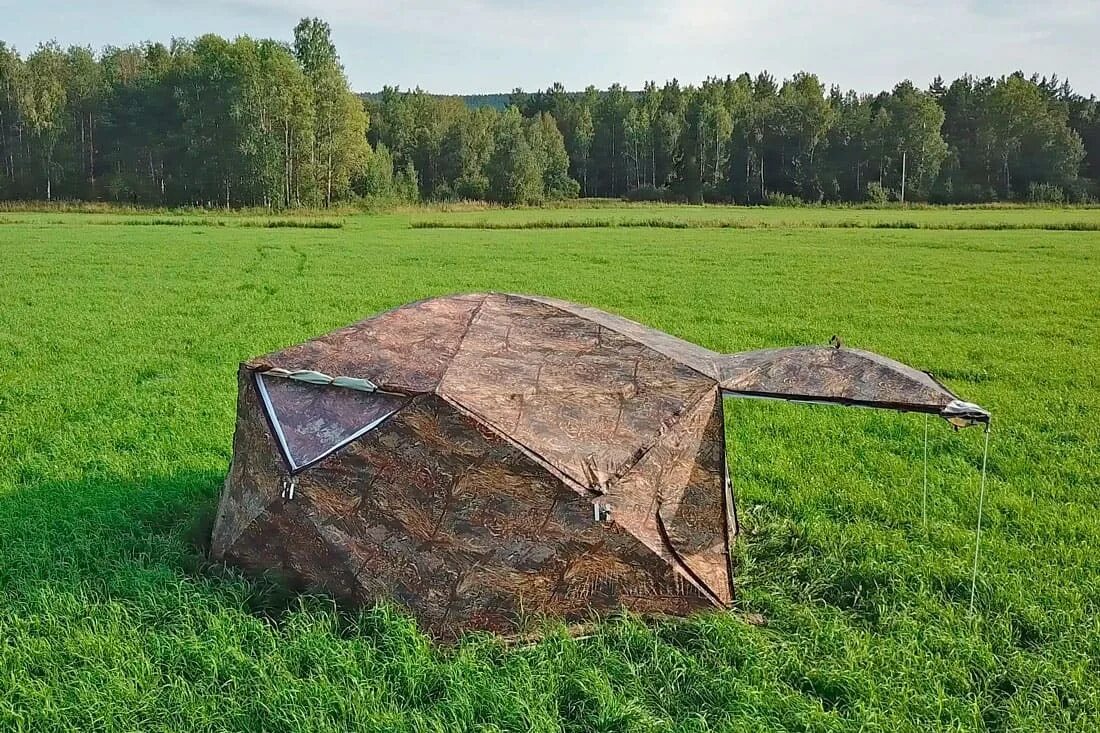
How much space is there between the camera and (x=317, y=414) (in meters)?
6.61

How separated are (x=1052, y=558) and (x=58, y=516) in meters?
8.73

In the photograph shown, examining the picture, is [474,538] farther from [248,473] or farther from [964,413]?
[964,413]

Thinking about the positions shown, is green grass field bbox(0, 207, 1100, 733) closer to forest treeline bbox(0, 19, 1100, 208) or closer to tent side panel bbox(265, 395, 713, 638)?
tent side panel bbox(265, 395, 713, 638)

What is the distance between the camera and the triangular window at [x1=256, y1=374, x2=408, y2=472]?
6.36 meters

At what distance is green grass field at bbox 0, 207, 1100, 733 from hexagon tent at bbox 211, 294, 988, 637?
11.7 inches

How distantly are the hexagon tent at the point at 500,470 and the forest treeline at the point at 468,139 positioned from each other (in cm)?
7286

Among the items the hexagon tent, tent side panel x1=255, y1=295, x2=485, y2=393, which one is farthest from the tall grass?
the hexagon tent

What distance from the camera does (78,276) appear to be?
88.9ft

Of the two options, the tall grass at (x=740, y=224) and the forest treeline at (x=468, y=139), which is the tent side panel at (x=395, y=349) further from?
the forest treeline at (x=468, y=139)

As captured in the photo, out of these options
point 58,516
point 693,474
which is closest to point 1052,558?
point 693,474

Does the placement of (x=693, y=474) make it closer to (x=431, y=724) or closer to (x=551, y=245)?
(x=431, y=724)

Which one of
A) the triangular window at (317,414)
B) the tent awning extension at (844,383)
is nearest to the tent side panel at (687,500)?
the tent awning extension at (844,383)

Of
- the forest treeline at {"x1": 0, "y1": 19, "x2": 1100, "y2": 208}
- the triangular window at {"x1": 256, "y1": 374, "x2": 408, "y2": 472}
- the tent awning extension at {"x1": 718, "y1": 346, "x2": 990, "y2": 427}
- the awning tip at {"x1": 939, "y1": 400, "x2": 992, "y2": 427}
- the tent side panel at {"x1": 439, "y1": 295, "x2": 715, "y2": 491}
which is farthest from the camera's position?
the forest treeline at {"x1": 0, "y1": 19, "x2": 1100, "y2": 208}

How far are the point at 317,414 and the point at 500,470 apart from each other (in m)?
1.57
